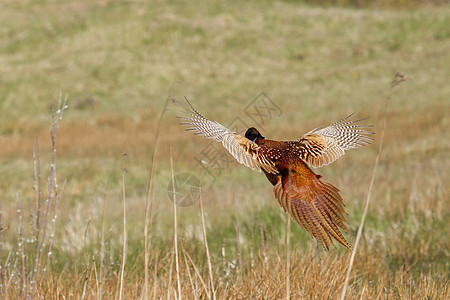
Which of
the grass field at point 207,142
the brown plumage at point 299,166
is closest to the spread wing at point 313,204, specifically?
the brown plumage at point 299,166

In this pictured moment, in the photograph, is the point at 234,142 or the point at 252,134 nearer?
the point at 234,142

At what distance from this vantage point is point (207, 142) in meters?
11.2

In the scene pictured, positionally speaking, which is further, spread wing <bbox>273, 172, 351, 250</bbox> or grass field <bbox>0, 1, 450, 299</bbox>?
grass field <bbox>0, 1, 450, 299</bbox>

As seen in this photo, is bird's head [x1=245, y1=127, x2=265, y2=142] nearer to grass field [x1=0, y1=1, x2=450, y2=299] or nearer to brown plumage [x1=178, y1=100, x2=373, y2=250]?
brown plumage [x1=178, y1=100, x2=373, y2=250]

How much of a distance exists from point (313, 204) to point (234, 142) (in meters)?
0.26

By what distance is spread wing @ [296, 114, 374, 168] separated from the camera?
5.02 feet

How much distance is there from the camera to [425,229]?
4.24 metres

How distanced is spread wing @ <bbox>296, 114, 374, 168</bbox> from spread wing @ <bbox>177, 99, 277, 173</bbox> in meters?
0.12

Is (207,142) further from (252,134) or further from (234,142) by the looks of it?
(234,142)

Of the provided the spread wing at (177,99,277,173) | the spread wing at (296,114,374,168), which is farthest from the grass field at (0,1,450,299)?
the spread wing at (296,114,374,168)

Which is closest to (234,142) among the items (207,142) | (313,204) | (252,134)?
(252,134)

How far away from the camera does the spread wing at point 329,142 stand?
1529mm

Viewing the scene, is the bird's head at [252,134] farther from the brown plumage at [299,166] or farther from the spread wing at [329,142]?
the spread wing at [329,142]

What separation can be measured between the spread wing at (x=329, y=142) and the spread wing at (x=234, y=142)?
0.41ft
